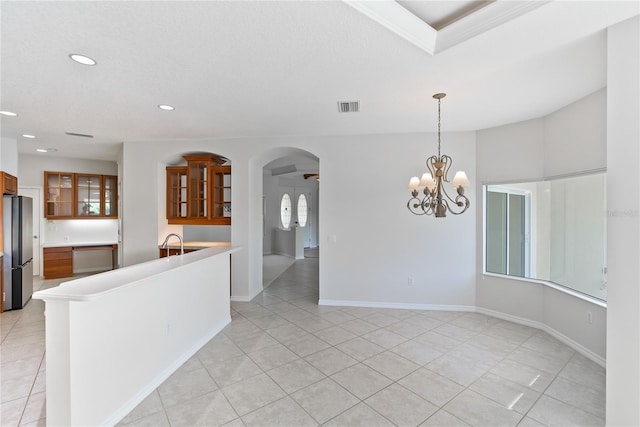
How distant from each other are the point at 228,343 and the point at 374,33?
3.43 metres

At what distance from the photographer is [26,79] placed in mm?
2604

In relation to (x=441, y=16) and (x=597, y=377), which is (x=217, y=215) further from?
(x=597, y=377)

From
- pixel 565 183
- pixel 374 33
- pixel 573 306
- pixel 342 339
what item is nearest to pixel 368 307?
pixel 342 339

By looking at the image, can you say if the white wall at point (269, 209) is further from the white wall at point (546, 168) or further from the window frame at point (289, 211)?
the white wall at point (546, 168)

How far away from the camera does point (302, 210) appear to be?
11.8m

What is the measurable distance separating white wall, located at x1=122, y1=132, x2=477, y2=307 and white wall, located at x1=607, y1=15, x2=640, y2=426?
2.57m

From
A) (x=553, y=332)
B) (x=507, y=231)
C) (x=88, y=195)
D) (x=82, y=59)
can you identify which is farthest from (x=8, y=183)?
(x=553, y=332)

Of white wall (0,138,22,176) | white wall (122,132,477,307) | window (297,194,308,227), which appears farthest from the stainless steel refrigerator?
window (297,194,308,227)

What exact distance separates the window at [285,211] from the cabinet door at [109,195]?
208 inches

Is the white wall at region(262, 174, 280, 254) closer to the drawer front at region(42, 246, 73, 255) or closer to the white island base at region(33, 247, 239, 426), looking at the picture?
the drawer front at region(42, 246, 73, 255)

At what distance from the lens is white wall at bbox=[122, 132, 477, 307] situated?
451cm

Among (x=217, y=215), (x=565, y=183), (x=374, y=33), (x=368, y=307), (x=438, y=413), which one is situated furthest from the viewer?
(x=217, y=215)

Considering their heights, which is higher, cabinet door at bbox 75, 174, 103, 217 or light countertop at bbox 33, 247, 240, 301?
cabinet door at bbox 75, 174, 103, 217

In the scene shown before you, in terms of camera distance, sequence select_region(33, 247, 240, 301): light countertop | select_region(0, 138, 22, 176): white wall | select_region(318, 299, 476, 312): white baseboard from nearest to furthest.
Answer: select_region(33, 247, 240, 301): light countertop
select_region(318, 299, 476, 312): white baseboard
select_region(0, 138, 22, 176): white wall
